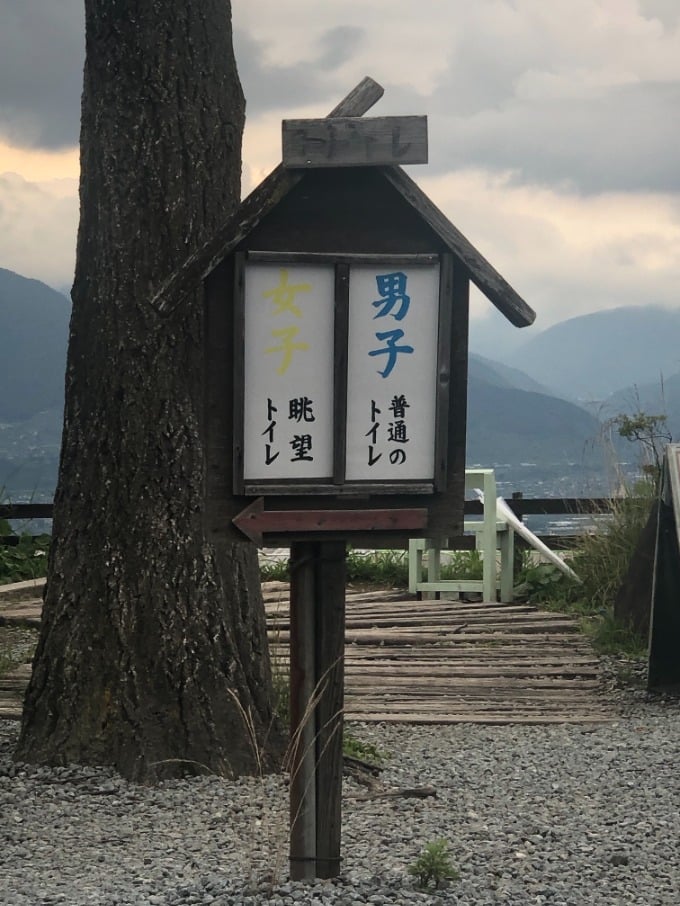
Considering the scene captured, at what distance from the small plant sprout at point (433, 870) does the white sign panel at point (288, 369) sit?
4.11ft

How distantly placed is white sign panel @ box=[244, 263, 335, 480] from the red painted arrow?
11 centimetres

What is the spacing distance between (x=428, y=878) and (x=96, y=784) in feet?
5.91

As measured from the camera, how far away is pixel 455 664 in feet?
27.0

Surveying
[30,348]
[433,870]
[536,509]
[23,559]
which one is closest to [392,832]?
[433,870]

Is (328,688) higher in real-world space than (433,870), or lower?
higher

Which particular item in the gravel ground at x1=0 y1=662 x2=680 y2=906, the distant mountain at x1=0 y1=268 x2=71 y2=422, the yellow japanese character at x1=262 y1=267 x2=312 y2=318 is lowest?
the gravel ground at x1=0 y1=662 x2=680 y2=906

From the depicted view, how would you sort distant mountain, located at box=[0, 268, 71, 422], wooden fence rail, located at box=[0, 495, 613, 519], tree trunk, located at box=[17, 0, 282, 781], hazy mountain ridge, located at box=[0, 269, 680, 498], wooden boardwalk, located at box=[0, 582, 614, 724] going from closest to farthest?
tree trunk, located at box=[17, 0, 282, 781] → wooden boardwalk, located at box=[0, 582, 614, 724] → wooden fence rail, located at box=[0, 495, 613, 519] → hazy mountain ridge, located at box=[0, 269, 680, 498] → distant mountain, located at box=[0, 268, 71, 422]

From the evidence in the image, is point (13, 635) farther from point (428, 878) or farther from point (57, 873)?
point (428, 878)

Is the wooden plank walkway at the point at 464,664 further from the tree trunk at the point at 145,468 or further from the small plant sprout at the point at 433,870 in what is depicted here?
the small plant sprout at the point at 433,870

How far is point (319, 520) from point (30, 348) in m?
144

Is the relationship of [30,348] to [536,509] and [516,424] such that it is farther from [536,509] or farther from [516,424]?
[536,509]

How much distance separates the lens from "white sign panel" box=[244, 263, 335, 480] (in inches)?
150

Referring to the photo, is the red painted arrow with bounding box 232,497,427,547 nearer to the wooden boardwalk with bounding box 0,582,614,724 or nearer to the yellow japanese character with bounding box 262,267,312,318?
the yellow japanese character with bounding box 262,267,312,318

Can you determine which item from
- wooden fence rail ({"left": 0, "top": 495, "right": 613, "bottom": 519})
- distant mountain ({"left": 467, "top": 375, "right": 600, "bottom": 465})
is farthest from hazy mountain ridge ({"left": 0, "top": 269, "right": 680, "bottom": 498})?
wooden fence rail ({"left": 0, "top": 495, "right": 613, "bottom": 519})
